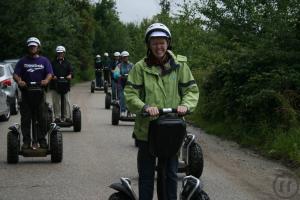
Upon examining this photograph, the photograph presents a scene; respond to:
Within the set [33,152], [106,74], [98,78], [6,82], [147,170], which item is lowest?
[98,78]

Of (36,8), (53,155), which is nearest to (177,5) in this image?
(36,8)

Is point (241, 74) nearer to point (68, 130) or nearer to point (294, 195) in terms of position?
point (68, 130)

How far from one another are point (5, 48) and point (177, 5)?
9.75 m

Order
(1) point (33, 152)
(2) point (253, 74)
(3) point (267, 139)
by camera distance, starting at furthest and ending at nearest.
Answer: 1. (2) point (253, 74)
2. (3) point (267, 139)
3. (1) point (33, 152)

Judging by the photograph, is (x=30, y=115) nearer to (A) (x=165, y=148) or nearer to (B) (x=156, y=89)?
(B) (x=156, y=89)

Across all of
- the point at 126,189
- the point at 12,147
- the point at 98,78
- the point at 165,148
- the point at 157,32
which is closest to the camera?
the point at 165,148

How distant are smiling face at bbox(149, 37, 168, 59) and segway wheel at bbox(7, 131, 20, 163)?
5433 millimetres

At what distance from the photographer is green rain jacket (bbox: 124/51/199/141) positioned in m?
6.74

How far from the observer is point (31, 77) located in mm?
12109

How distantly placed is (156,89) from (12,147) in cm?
546

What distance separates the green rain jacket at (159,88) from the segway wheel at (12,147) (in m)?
5.25

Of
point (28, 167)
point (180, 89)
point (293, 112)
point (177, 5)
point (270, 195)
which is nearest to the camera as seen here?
point (180, 89)

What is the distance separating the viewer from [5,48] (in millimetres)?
36281

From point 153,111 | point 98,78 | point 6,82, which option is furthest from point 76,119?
point 98,78
